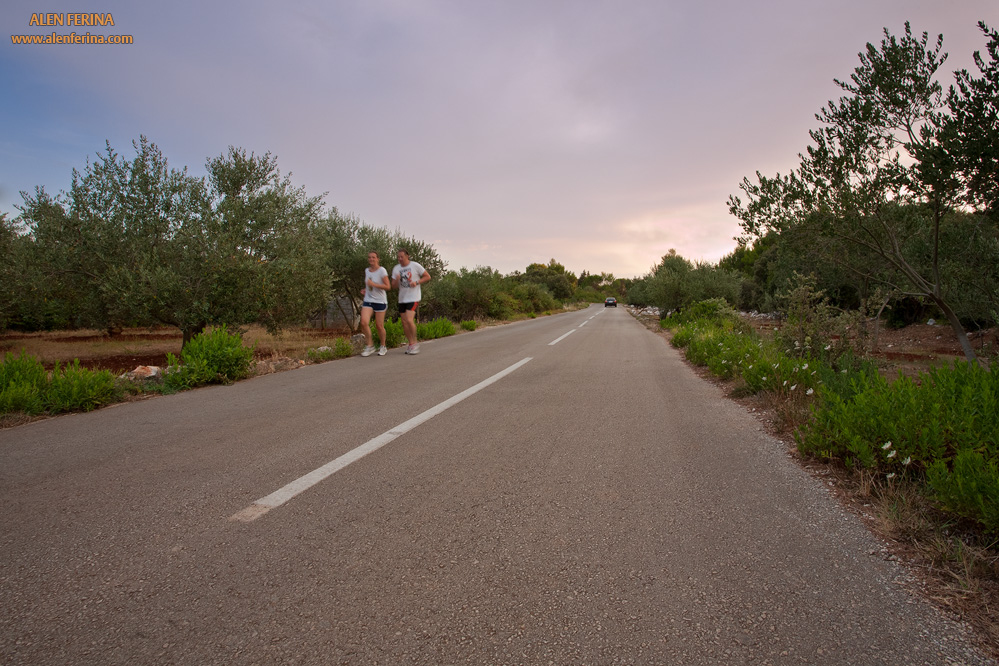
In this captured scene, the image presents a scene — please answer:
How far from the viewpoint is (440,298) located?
84.4 feet

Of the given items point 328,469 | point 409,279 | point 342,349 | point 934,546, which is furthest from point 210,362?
point 934,546

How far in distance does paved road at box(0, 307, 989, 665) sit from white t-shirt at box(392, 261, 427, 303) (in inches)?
251

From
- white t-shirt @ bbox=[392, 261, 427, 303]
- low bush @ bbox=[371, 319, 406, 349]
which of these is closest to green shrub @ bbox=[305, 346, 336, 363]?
white t-shirt @ bbox=[392, 261, 427, 303]

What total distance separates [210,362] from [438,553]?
6.16 m

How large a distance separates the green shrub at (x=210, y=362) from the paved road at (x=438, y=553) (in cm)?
220

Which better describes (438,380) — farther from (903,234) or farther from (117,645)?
(903,234)

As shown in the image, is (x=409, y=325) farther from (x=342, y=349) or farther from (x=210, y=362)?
(x=210, y=362)

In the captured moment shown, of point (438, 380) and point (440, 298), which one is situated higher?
point (440, 298)

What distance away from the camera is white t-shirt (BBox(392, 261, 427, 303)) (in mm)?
10414

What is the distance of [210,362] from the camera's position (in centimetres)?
695

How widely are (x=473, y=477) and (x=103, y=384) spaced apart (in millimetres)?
5030

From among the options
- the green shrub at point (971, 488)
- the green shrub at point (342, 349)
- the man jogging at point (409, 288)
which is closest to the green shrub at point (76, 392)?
the green shrub at point (342, 349)

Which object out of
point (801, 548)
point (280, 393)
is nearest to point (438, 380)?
point (280, 393)

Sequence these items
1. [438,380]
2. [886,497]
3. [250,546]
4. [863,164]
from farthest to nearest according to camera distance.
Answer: [863,164] → [438,380] → [886,497] → [250,546]
